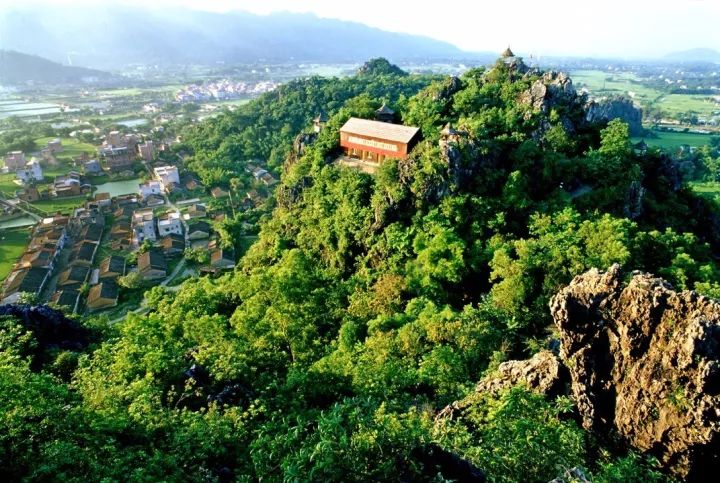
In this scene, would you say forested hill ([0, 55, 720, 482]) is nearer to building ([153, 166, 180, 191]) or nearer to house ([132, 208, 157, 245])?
house ([132, 208, 157, 245])

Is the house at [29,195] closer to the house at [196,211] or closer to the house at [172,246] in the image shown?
the house at [196,211]

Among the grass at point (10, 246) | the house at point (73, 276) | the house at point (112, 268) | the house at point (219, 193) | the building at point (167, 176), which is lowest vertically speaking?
the grass at point (10, 246)

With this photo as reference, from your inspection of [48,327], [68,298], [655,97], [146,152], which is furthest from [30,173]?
[655,97]

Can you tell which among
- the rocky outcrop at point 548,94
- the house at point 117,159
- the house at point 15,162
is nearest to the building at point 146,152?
the house at point 117,159

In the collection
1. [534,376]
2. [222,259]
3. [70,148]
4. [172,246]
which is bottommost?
[70,148]

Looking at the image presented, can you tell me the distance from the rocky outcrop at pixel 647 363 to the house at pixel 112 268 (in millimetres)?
31346

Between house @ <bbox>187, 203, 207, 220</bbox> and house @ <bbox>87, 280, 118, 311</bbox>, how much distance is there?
14753mm

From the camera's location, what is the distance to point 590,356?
1009 cm

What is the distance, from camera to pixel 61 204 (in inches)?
1905

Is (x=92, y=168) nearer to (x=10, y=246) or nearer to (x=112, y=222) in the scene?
(x=112, y=222)

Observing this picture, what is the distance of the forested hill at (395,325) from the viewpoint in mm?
8109

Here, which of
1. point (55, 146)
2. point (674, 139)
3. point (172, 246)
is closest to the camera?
point (172, 246)

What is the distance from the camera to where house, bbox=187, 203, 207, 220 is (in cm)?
4552

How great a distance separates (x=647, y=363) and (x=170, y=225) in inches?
1520
